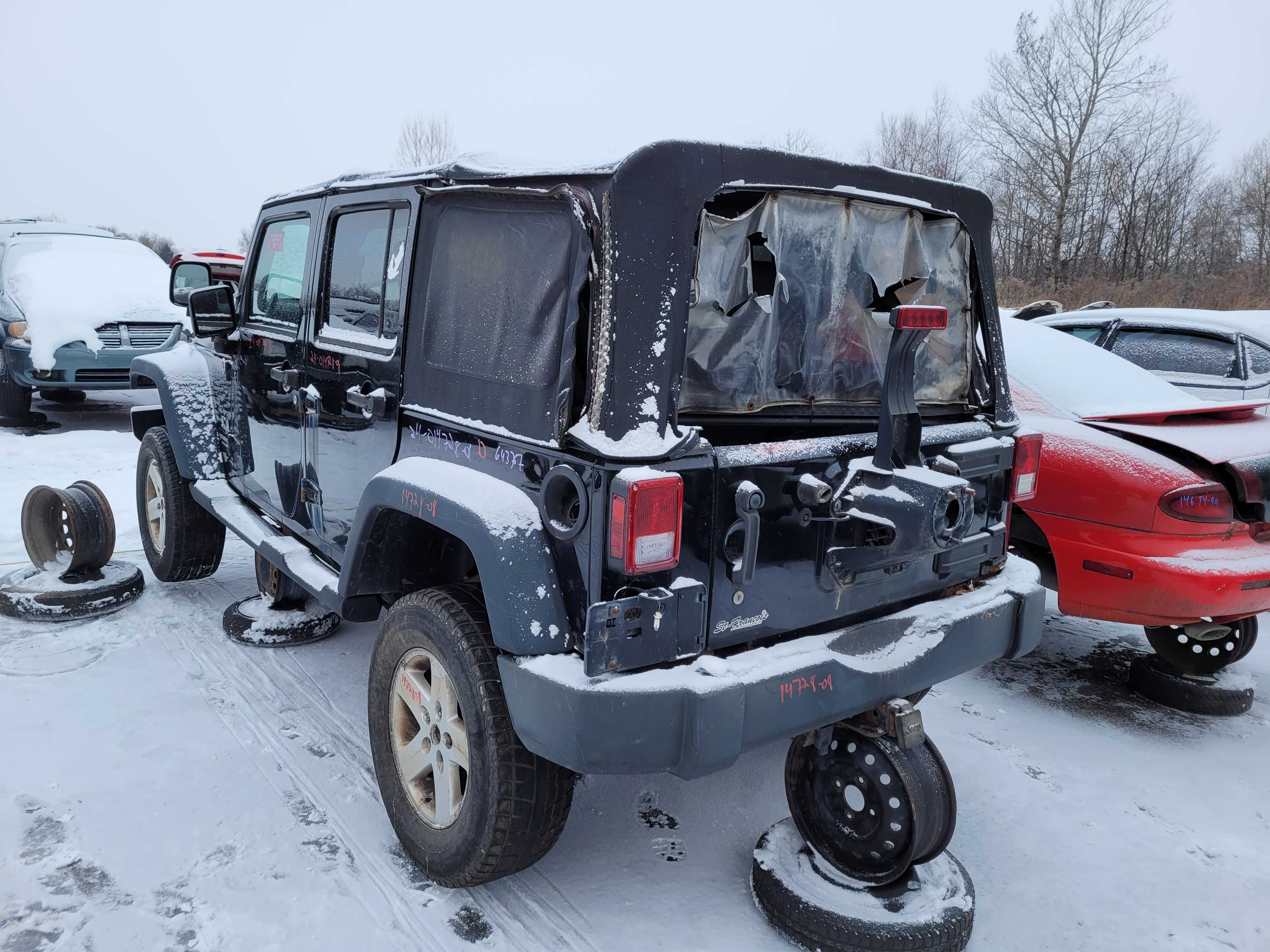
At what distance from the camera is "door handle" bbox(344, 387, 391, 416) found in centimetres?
289

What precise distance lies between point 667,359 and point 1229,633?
3495 millimetres

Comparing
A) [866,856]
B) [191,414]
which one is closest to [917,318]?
[866,856]

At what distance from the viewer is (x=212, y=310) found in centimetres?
416

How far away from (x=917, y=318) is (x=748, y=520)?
687 millimetres

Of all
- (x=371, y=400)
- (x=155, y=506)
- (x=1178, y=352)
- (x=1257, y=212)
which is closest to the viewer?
(x=371, y=400)

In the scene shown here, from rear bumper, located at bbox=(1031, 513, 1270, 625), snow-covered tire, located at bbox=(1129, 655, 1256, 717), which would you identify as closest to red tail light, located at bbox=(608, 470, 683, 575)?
rear bumper, located at bbox=(1031, 513, 1270, 625)

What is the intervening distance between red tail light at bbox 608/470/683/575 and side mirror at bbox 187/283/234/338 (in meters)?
3.00

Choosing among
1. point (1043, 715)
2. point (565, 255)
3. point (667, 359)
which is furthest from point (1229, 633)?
point (565, 255)

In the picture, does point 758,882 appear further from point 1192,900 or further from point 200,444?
point 200,444

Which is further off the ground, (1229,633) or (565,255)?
(565,255)

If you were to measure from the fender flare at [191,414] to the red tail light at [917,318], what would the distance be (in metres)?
3.76

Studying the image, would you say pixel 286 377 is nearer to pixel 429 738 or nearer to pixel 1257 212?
pixel 429 738

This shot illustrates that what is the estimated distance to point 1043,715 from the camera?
395 cm

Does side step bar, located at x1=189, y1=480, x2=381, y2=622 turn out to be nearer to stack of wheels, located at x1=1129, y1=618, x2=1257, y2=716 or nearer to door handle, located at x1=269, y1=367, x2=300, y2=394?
door handle, located at x1=269, y1=367, x2=300, y2=394
